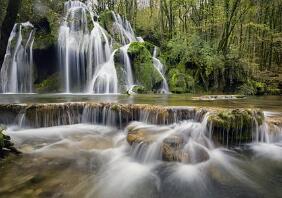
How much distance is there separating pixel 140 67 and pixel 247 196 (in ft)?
45.1

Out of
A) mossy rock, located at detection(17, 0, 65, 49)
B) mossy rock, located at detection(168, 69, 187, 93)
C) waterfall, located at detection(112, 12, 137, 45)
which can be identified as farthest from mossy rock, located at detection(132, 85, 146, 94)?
mossy rock, located at detection(17, 0, 65, 49)

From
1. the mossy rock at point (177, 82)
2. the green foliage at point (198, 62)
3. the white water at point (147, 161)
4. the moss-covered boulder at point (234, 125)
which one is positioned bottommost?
the white water at point (147, 161)

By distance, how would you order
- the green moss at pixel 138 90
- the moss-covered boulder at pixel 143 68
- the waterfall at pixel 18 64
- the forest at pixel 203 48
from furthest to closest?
1. the forest at pixel 203 48
2. the waterfall at pixel 18 64
3. the moss-covered boulder at pixel 143 68
4. the green moss at pixel 138 90

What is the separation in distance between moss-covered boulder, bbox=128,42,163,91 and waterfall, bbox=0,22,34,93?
7.20 meters

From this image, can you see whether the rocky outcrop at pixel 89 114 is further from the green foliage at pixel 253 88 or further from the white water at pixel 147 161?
the green foliage at pixel 253 88

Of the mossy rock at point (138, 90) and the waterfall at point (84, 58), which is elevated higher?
the waterfall at point (84, 58)

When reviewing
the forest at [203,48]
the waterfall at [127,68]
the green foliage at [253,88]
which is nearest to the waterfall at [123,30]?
the forest at [203,48]

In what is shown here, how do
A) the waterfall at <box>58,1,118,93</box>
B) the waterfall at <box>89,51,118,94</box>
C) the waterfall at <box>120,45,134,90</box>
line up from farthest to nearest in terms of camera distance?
the waterfall at <box>58,1,118,93</box> → the waterfall at <box>120,45,134,90</box> → the waterfall at <box>89,51,118,94</box>

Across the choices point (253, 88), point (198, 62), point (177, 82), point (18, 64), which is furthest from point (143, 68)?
point (18, 64)

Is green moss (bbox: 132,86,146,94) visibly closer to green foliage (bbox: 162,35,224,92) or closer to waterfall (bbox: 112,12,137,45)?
green foliage (bbox: 162,35,224,92)

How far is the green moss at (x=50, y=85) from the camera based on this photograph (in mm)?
18625

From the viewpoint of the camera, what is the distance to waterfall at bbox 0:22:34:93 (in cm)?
1803

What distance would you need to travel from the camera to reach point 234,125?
6320mm

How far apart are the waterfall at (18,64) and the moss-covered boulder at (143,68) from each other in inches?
283
